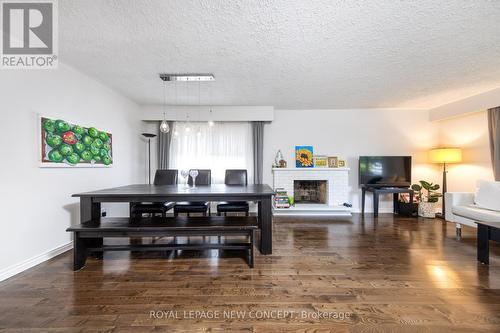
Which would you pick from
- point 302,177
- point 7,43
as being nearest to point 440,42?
point 302,177

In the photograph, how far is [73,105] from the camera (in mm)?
2641

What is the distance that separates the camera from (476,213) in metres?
2.72

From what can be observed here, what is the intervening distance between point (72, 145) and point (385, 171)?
5544 mm

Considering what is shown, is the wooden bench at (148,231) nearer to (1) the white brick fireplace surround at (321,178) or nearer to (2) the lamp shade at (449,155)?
(1) the white brick fireplace surround at (321,178)

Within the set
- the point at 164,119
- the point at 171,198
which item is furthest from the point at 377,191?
the point at 164,119

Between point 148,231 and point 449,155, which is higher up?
point 449,155

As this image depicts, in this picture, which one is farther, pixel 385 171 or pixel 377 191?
pixel 385 171

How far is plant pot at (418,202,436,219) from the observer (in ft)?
13.3

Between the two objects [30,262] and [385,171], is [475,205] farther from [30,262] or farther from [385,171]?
[30,262]

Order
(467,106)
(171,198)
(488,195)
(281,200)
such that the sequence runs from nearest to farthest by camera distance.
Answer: (171,198), (488,195), (467,106), (281,200)

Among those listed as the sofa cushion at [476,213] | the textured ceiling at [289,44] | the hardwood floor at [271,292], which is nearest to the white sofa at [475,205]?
the sofa cushion at [476,213]

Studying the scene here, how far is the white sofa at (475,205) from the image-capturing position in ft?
8.91

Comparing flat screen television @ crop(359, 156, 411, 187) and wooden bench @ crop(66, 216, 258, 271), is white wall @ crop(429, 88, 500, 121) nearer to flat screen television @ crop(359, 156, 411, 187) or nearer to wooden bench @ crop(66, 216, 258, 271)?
flat screen television @ crop(359, 156, 411, 187)

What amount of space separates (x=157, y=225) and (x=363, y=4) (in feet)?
9.11
